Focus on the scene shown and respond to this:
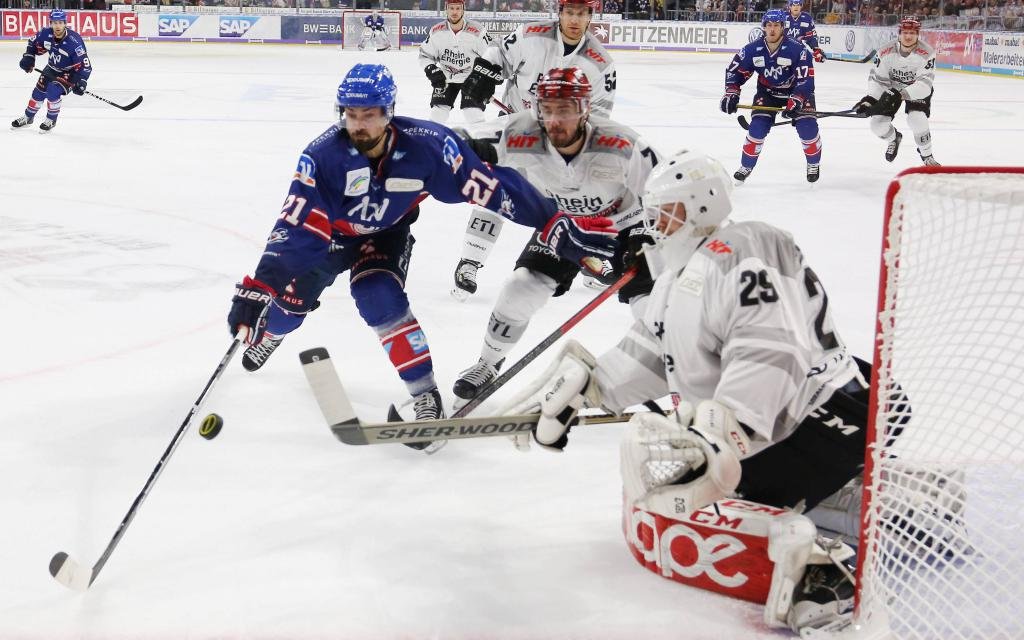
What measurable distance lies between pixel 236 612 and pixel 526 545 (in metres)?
0.67

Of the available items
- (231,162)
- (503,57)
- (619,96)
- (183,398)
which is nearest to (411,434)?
(183,398)

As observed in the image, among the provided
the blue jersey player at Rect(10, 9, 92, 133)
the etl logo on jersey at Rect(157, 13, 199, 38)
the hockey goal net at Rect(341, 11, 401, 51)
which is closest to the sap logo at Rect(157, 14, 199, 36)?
the etl logo on jersey at Rect(157, 13, 199, 38)

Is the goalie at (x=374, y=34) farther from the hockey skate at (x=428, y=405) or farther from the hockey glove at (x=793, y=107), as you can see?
the hockey skate at (x=428, y=405)

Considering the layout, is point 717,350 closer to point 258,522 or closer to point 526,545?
point 526,545

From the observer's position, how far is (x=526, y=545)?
2.50 m

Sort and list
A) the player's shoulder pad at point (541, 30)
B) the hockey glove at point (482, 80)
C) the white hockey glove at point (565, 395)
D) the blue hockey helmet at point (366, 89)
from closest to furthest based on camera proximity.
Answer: the white hockey glove at point (565, 395) < the blue hockey helmet at point (366, 89) < the player's shoulder pad at point (541, 30) < the hockey glove at point (482, 80)

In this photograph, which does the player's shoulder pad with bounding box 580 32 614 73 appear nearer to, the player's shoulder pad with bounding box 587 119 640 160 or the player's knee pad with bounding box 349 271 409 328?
the player's shoulder pad with bounding box 587 119 640 160

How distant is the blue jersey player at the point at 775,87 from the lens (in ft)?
24.6

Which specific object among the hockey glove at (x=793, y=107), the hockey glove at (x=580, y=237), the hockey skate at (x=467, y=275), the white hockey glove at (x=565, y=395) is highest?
the hockey glove at (x=793, y=107)

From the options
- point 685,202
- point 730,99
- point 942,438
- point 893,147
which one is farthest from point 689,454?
point 893,147

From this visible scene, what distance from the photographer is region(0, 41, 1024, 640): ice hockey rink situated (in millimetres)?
2215

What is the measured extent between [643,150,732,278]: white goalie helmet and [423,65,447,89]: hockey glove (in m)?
6.36

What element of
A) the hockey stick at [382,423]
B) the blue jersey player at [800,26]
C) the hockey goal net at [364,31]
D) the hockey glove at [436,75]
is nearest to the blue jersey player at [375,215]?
the hockey stick at [382,423]

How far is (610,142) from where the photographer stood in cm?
328
